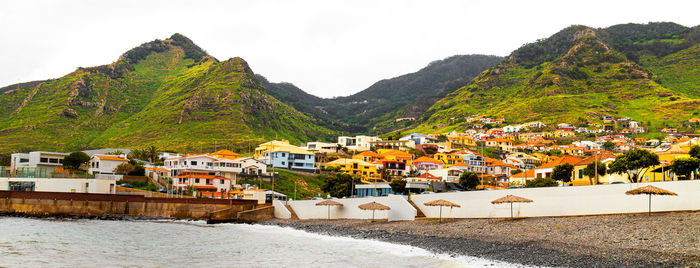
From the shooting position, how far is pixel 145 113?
5832 inches

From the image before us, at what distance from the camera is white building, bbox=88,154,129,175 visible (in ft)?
233

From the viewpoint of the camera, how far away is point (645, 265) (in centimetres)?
1672

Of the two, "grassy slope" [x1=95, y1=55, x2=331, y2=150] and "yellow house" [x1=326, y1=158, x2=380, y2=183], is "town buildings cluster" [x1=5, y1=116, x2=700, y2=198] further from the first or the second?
"grassy slope" [x1=95, y1=55, x2=331, y2=150]

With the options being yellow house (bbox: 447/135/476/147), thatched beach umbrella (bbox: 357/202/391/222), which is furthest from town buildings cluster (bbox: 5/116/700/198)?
thatched beach umbrella (bbox: 357/202/391/222)

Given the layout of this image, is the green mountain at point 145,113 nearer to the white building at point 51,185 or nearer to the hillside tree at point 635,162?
the white building at point 51,185

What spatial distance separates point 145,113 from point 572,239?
472 ft

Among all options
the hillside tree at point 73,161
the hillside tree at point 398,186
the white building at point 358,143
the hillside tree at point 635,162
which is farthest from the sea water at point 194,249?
the white building at point 358,143

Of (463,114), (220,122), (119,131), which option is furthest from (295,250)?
(463,114)

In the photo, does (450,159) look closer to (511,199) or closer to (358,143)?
(358,143)

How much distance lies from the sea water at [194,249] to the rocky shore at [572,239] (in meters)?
1.58

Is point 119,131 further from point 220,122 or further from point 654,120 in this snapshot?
point 654,120

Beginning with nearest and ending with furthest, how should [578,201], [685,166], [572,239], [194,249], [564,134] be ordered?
[572,239]
[578,201]
[194,249]
[685,166]
[564,134]

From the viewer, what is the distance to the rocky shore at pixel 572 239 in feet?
60.1

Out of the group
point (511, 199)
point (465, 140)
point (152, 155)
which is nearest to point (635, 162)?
point (511, 199)
